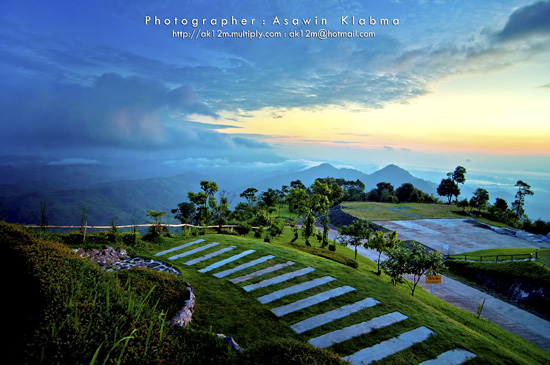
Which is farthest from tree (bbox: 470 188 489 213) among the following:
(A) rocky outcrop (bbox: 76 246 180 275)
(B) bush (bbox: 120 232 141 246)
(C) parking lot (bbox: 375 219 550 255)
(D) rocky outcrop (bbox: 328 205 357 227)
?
(A) rocky outcrop (bbox: 76 246 180 275)

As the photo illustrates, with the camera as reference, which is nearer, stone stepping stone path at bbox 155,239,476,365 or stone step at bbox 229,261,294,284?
stone stepping stone path at bbox 155,239,476,365

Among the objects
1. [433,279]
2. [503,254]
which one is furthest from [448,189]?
[433,279]

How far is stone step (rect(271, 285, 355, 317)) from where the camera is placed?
25.7ft

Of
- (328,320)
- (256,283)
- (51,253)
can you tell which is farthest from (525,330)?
(51,253)

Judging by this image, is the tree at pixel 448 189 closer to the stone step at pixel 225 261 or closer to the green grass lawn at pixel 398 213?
the green grass lawn at pixel 398 213

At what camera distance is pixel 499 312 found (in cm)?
1392

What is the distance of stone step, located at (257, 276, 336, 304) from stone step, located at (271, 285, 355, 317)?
0.52m

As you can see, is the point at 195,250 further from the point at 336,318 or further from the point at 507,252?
the point at 507,252

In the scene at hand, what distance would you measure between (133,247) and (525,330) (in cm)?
1730

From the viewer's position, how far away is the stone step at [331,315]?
7.19 m

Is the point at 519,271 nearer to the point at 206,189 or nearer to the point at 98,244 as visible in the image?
the point at 206,189

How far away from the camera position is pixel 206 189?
66.8 feet

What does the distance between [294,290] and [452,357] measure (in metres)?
4.33

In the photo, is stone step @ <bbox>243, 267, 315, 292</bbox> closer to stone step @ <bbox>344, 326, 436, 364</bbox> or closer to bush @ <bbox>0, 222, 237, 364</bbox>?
stone step @ <bbox>344, 326, 436, 364</bbox>
